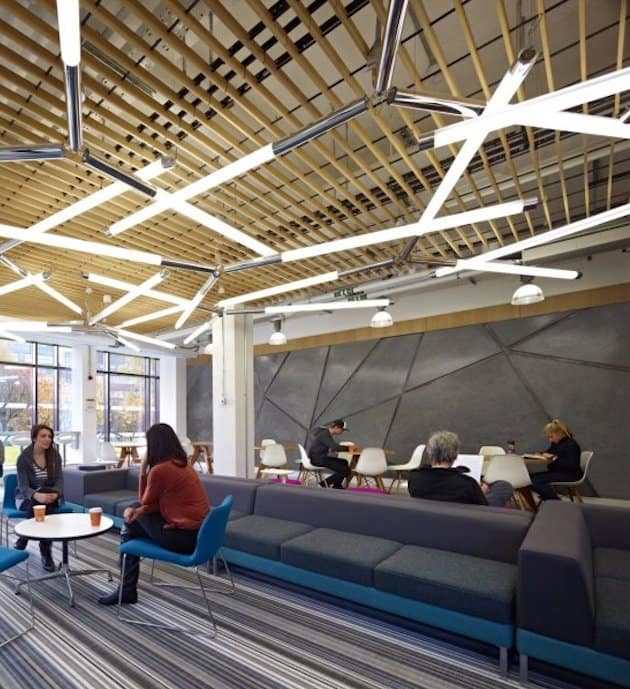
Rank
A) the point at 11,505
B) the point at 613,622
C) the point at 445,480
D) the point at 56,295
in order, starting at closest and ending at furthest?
the point at 613,622
the point at 445,480
the point at 11,505
the point at 56,295

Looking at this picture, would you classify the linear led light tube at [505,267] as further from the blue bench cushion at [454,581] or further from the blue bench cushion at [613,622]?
the blue bench cushion at [613,622]

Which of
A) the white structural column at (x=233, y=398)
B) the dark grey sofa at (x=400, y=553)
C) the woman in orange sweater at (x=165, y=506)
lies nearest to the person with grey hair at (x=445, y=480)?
the dark grey sofa at (x=400, y=553)

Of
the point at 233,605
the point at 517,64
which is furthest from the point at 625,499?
the point at 517,64

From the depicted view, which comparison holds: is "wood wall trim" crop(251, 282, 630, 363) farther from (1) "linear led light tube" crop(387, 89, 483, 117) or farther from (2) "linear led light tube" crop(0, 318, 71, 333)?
(1) "linear led light tube" crop(387, 89, 483, 117)

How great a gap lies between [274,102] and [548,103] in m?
1.75

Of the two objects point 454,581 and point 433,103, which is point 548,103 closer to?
point 433,103

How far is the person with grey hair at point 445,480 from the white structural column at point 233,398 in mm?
4680

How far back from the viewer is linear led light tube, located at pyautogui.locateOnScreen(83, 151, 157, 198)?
2.49 metres

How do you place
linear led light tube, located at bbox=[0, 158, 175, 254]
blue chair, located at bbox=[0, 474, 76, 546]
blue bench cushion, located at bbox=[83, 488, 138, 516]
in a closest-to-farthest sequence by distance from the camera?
1. linear led light tube, located at bbox=[0, 158, 175, 254]
2. blue chair, located at bbox=[0, 474, 76, 546]
3. blue bench cushion, located at bbox=[83, 488, 138, 516]

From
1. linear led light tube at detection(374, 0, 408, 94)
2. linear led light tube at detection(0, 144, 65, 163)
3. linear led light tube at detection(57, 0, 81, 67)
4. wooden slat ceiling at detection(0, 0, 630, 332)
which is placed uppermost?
wooden slat ceiling at detection(0, 0, 630, 332)

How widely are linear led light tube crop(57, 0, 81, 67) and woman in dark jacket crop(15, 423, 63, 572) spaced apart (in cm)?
381

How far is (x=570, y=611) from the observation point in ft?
7.18

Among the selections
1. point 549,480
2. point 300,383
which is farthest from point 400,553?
point 300,383

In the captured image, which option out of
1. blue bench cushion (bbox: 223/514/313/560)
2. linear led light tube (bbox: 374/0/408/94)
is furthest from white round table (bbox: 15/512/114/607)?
linear led light tube (bbox: 374/0/408/94)
